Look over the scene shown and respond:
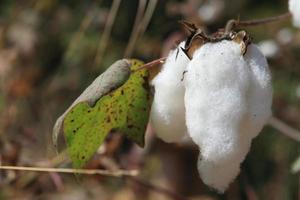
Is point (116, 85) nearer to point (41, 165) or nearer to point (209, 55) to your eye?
point (209, 55)


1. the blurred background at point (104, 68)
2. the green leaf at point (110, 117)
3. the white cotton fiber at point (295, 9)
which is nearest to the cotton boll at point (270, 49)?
the blurred background at point (104, 68)

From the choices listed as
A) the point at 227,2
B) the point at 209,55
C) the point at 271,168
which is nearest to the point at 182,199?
the point at 209,55

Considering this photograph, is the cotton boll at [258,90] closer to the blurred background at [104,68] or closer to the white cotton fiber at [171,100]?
the white cotton fiber at [171,100]

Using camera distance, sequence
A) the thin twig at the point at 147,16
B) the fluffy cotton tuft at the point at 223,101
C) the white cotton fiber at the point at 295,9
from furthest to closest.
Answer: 1. the thin twig at the point at 147,16
2. the white cotton fiber at the point at 295,9
3. the fluffy cotton tuft at the point at 223,101

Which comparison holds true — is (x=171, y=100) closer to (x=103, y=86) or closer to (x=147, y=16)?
(x=103, y=86)

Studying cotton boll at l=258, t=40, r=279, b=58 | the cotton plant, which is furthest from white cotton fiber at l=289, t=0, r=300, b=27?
cotton boll at l=258, t=40, r=279, b=58

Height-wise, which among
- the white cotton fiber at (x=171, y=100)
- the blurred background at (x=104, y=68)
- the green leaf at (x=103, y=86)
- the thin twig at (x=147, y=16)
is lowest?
the blurred background at (x=104, y=68)

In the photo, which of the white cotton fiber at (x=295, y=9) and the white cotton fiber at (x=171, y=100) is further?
the white cotton fiber at (x=295, y=9)

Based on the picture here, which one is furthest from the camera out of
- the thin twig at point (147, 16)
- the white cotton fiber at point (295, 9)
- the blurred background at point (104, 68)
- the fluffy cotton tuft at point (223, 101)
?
the blurred background at point (104, 68)
